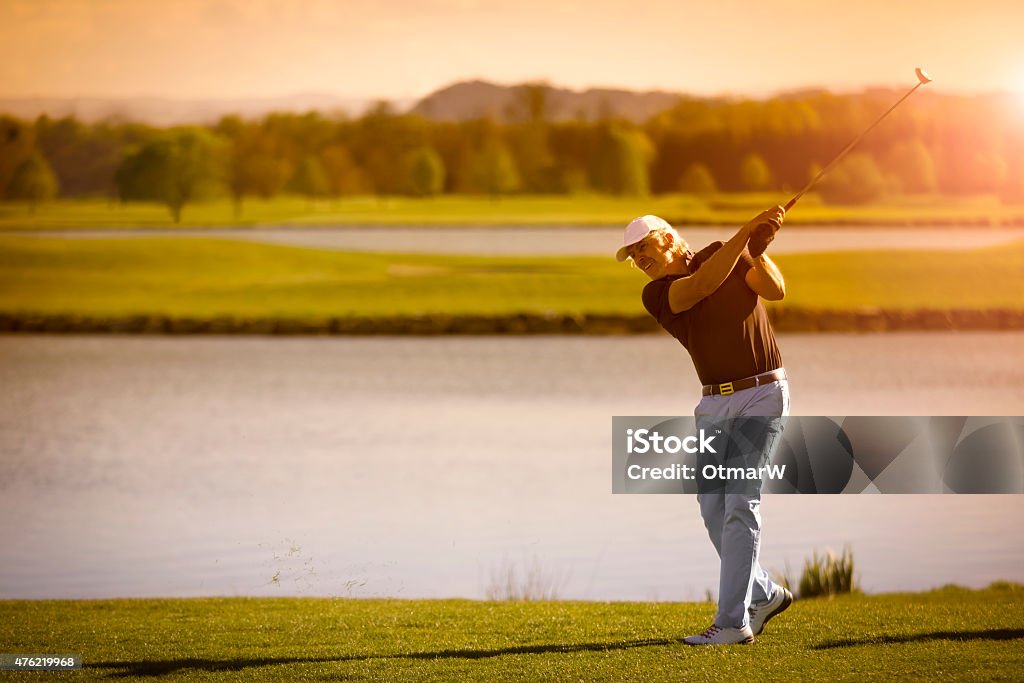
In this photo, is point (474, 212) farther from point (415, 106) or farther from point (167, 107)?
point (167, 107)

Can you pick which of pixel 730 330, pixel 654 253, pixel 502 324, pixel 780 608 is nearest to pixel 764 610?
pixel 780 608

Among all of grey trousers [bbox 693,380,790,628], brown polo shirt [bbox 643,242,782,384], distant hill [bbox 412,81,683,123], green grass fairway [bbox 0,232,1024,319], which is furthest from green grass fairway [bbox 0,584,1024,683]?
distant hill [bbox 412,81,683,123]

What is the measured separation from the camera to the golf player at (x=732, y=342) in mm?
5133

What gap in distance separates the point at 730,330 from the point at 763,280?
20cm

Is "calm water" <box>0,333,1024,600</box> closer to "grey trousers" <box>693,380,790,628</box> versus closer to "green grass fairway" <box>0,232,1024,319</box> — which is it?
"grey trousers" <box>693,380,790,628</box>

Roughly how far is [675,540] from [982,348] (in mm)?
19465

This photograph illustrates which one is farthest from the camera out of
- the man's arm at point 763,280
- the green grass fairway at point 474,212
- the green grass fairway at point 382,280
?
the green grass fairway at point 474,212

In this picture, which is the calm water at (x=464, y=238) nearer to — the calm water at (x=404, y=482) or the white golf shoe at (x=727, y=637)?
the calm water at (x=404, y=482)

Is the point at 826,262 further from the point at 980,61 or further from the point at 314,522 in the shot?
the point at 314,522

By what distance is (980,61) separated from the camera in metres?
27.6

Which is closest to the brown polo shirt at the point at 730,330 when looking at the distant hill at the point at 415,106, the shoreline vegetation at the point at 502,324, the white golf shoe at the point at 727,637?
the white golf shoe at the point at 727,637

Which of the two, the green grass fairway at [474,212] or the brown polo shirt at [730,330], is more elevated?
the green grass fairway at [474,212]

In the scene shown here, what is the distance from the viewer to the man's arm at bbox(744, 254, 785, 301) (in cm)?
511

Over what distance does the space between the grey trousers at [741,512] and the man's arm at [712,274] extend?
0.35 meters
